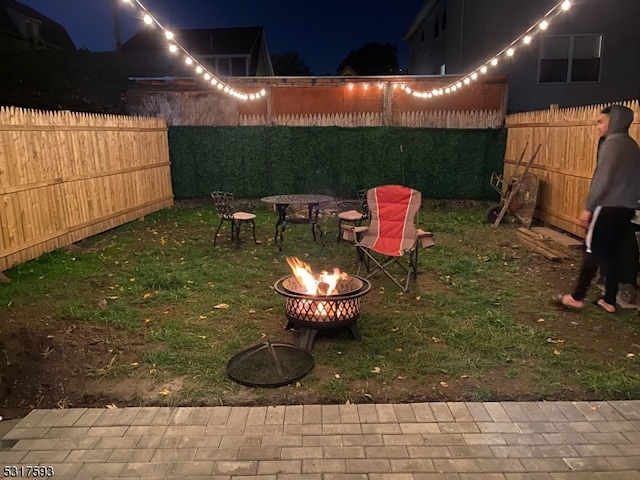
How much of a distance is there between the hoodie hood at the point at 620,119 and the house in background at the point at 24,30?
24470 mm

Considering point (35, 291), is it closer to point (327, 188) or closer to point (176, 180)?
point (176, 180)

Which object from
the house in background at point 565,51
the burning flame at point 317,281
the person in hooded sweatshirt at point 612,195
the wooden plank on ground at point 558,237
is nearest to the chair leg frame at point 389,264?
the burning flame at point 317,281

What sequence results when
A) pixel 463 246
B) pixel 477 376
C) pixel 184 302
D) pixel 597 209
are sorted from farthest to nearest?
pixel 463 246 < pixel 184 302 < pixel 597 209 < pixel 477 376

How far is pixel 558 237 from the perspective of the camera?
7824 millimetres

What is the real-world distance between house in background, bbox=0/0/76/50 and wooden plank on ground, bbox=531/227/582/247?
2326cm

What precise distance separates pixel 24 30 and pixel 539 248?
29003mm

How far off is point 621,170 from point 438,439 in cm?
318

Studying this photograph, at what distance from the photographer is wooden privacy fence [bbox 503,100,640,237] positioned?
757 cm

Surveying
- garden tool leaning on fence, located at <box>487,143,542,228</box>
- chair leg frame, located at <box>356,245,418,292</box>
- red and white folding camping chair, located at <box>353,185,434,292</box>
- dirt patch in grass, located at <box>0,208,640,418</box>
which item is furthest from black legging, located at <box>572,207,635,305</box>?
garden tool leaning on fence, located at <box>487,143,542,228</box>

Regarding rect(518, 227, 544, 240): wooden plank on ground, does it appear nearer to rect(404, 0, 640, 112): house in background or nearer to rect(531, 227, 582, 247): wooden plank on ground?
rect(531, 227, 582, 247): wooden plank on ground

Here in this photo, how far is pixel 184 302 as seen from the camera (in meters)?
5.25

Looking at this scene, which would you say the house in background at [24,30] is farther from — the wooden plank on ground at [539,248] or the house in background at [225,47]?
the wooden plank on ground at [539,248]

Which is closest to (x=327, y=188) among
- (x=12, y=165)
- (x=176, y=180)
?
(x=176, y=180)

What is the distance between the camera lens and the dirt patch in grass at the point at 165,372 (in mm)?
3281
